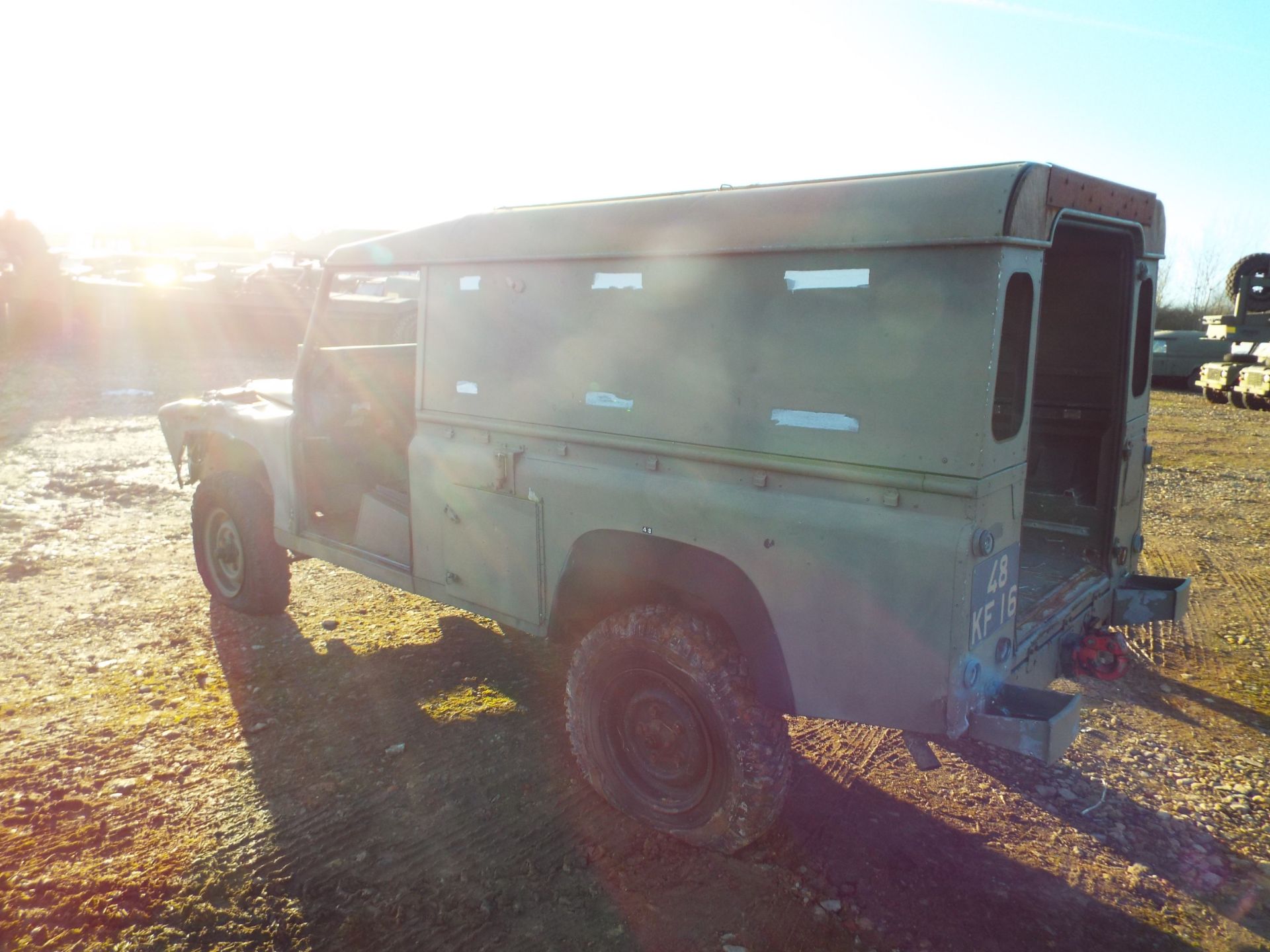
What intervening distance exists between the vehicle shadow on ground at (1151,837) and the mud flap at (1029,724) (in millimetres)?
801

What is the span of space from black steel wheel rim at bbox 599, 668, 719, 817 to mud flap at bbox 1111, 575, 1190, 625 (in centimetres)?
211

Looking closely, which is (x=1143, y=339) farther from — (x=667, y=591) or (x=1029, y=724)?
(x=667, y=591)

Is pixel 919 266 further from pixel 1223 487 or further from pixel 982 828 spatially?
pixel 1223 487

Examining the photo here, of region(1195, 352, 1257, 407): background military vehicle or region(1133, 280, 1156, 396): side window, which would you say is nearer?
region(1133, 280, 1156, 396): side window

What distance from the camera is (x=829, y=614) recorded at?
2.86m

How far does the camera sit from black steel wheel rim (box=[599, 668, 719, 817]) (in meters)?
3.26

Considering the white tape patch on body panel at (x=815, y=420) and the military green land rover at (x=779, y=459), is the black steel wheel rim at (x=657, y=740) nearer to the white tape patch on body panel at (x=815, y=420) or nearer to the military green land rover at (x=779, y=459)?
the military green land rover at (x=779, y=459)

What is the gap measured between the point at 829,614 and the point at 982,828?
1296 millimetres

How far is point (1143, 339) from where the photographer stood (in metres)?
4.00

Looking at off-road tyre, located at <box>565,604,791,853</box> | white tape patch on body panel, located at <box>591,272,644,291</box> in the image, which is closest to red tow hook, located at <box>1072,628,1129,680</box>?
off-road tyre, located at <box>565,604,791,853</box>

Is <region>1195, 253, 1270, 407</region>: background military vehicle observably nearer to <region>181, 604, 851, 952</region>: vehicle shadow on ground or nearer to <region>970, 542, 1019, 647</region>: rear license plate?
<region>970, 542, 1019, 647</region>: rear license plate

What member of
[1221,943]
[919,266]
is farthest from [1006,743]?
[919,266]

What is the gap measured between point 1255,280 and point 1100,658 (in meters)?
17.2

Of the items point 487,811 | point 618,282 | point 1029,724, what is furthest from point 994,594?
point 487,811
